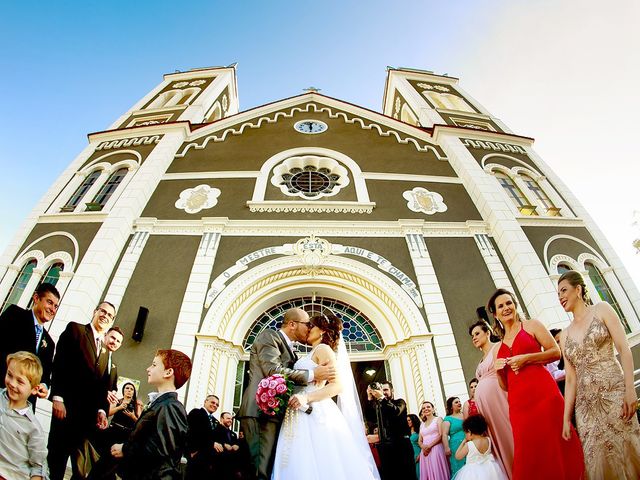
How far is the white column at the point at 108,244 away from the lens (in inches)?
295

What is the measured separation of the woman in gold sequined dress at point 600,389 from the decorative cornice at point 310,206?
6758mm

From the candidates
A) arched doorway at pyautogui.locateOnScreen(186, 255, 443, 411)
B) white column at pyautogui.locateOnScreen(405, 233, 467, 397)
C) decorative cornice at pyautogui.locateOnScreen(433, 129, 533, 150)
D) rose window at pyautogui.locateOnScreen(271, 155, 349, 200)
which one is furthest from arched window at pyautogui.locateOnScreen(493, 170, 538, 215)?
arched doorway at pyautogui.locateOnScreen(186, 255, 443, 411)

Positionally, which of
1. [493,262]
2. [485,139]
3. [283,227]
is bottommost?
[493,262]

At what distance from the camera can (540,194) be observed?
37.5 feet

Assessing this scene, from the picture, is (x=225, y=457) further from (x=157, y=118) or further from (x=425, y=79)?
(x=425, y=79)

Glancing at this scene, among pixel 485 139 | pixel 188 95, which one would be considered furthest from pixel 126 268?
pixel 485 139

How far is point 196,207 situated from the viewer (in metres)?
10.1

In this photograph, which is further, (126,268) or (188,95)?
(188,95)

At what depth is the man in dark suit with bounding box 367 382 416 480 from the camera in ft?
15.3

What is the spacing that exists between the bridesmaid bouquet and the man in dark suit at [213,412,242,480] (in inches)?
60.5

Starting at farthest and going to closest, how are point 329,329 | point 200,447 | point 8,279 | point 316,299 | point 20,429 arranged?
point 316,299
point 8,279
point 200,447
point 329,329
point 20,429

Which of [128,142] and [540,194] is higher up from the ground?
[128,142]

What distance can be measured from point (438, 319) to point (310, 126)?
867 cm

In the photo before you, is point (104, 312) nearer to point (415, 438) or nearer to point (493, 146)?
point (415, 438)
